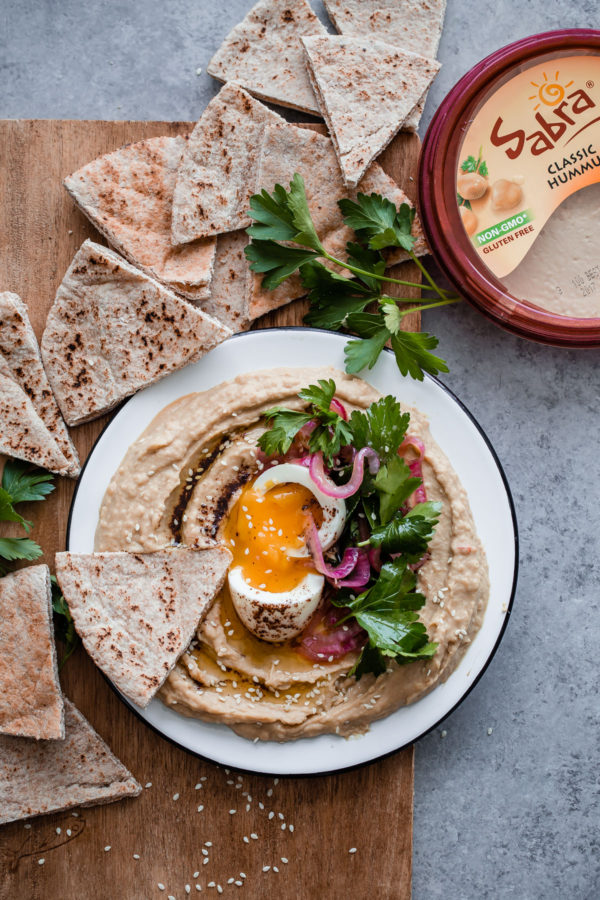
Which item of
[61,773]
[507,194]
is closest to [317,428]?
[507,194]

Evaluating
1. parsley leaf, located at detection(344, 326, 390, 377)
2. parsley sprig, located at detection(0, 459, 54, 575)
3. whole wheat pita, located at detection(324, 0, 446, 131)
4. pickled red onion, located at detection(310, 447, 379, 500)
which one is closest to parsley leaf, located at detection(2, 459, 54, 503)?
parsley sprig, located at detection(0, 459, 54, 575)

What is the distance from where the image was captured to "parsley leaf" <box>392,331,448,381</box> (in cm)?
288

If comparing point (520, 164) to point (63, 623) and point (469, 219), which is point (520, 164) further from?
point (63, 623)

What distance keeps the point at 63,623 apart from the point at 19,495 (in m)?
0.57

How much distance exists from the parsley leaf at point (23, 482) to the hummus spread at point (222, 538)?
297 millimetres

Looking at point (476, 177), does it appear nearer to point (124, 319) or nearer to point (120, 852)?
point (124, 319)

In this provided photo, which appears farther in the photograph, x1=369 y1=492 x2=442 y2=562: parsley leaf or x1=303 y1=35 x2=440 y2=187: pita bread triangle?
x1=303 y1=35 x2=440 y2=187: pita bread triangle

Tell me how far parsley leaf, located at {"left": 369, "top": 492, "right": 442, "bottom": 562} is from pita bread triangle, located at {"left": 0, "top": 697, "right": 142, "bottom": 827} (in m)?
1.45

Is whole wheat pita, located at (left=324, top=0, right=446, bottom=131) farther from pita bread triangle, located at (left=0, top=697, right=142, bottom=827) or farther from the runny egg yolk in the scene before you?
pita bread triangle, located at (left=0, top=697, right=142, bottom=827)

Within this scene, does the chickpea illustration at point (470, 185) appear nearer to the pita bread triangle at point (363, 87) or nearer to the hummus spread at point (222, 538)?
the pita bread triangle at point (363, 87)

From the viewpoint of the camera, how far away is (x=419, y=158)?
3170mm

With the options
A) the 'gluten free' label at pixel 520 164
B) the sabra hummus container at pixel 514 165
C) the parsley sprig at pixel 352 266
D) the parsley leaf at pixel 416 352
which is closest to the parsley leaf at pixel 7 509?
the parsley sprig at pixel 352 266

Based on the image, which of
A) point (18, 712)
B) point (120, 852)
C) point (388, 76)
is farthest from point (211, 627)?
point (388, 76)

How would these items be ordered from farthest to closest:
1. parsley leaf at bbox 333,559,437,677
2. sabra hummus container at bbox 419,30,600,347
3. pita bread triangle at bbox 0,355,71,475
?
sabra hummus container at bbox 419,30,600,347 < pita bread triangle at bbox 0,355,71,475 < parsley leaf at bbox 333,559,437,677
